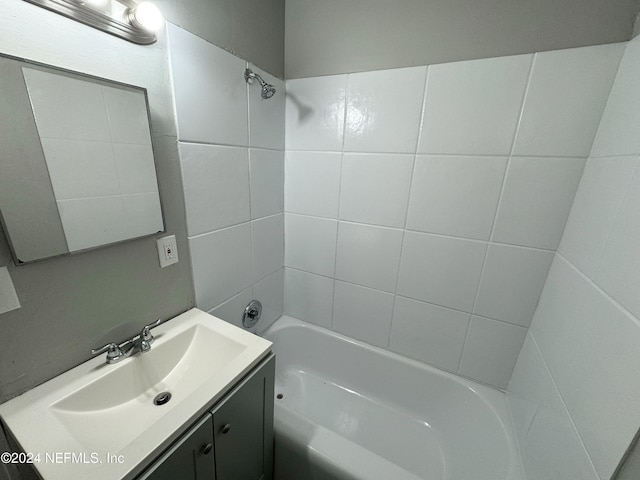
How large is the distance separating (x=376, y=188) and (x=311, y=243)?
0.48 metres

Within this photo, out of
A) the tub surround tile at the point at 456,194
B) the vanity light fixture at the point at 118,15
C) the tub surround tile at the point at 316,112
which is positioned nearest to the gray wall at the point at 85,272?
the vanity light fixture at the point at 118,15

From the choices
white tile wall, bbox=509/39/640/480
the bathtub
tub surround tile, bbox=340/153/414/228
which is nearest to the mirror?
tub surround tile, bbox=340/153/414/228

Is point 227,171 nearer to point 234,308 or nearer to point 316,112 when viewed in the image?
point 316,112

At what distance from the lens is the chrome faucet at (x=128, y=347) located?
2.50 feet

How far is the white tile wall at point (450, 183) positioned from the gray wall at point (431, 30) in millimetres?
43

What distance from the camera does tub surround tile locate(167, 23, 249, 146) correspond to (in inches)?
33.2

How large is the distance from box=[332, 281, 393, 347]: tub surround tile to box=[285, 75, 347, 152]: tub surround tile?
76 cm

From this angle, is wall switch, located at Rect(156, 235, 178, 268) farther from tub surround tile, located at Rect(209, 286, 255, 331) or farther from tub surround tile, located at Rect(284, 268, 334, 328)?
tub surround tile, located at Rect(284, 268, 334, 328)

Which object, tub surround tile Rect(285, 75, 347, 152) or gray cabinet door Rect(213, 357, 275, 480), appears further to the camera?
tub surround tile Rect(285, 75, 347, 152)

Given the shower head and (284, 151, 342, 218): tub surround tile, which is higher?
the shower head

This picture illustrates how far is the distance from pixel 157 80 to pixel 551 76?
4.20ft

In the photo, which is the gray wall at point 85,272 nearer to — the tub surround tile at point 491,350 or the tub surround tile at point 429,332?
the tub surround tile at point 429,332

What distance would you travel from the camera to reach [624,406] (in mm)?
558

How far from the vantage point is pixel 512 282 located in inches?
42.2
